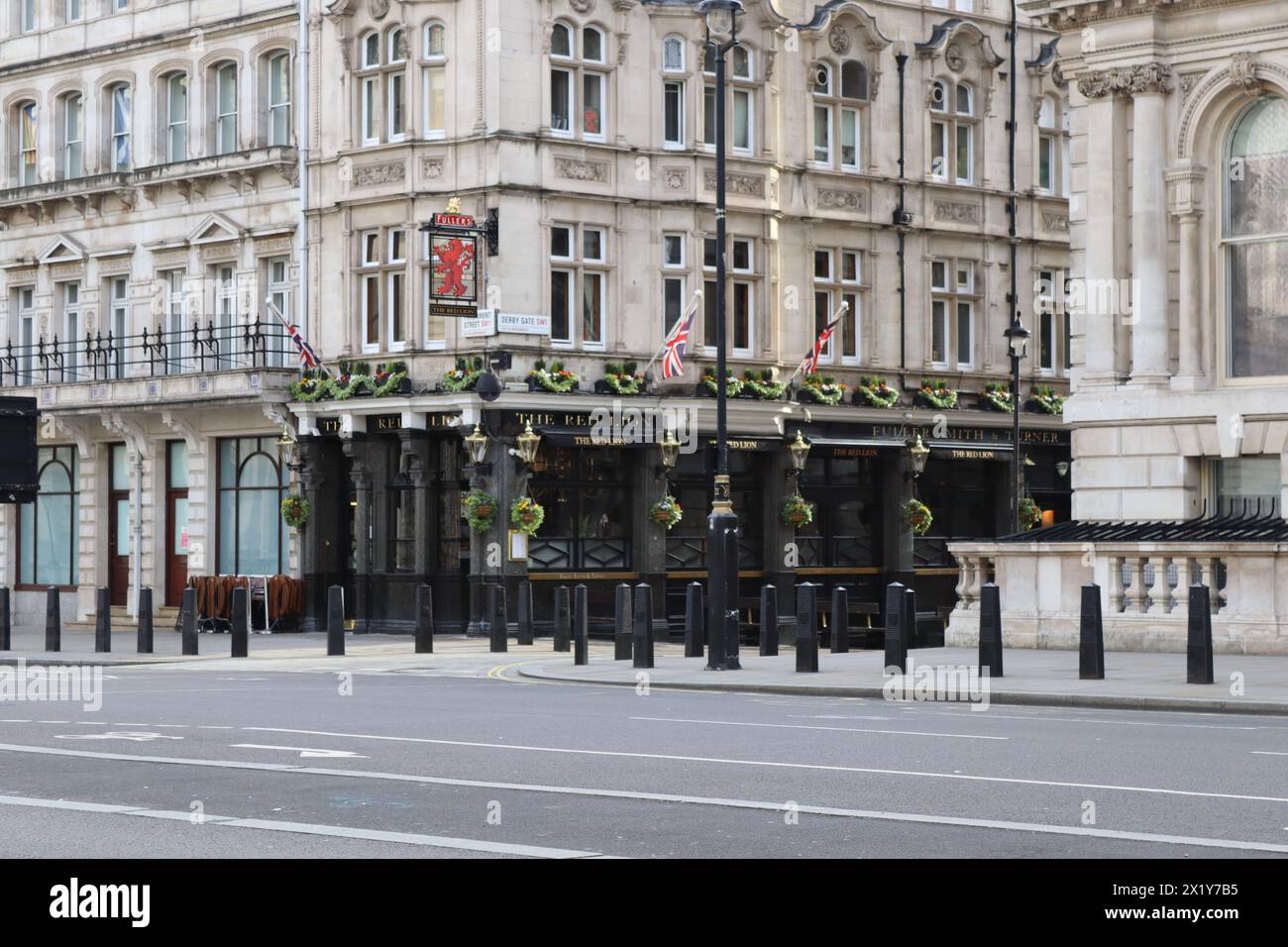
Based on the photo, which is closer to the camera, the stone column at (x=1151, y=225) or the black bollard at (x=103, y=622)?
the stone column at (x=1151, y=225)

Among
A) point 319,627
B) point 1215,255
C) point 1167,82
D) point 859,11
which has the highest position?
point 859,11

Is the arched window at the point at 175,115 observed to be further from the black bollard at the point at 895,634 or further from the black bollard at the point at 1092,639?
the black bollard at the point at 1092,639

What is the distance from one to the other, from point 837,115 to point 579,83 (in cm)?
641

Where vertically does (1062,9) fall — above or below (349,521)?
above

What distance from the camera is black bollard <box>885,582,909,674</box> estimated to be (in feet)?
82.5

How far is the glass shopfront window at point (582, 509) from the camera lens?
40031 mm

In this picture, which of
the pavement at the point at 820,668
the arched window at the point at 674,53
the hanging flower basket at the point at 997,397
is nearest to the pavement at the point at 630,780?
the pavement at the point at 820,668

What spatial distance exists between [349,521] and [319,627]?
6.95ft

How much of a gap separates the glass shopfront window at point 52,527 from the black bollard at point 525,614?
52.0ft

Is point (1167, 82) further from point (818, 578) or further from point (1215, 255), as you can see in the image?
point (818, 578)

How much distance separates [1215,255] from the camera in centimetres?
3005

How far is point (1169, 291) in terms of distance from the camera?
30.4 metres
